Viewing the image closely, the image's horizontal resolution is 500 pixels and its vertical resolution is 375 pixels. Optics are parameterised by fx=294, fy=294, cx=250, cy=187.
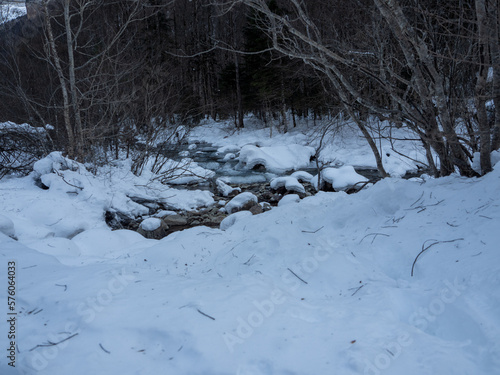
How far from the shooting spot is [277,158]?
45.9 feet

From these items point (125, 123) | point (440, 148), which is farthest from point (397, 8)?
point (125, 123)

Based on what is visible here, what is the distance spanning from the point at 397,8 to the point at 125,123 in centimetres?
933

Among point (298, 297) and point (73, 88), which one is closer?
point (298, 297)

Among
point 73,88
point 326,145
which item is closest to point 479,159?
point 73,88

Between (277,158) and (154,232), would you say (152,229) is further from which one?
(277,158)

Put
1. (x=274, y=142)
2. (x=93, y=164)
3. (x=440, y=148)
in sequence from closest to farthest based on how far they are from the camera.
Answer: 1. (x=440, y=148)
2. (x=93, y=164)
3. (x=274, y=142)

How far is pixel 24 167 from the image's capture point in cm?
845

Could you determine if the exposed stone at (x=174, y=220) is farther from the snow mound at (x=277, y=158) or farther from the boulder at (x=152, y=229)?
the snow mound at (x=277, y=158)

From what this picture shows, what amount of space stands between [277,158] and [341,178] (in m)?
4.93

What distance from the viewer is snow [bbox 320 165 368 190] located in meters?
9.25

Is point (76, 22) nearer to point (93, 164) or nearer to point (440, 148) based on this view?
point (93, 164)

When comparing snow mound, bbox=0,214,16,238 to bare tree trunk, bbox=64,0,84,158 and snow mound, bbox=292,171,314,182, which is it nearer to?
bare tree trunk, bbox=64,0,84,158

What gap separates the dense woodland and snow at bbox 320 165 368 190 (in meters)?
2.22

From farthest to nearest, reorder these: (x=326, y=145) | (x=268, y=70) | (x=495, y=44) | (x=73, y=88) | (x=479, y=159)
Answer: (x=268, y=70)
(x=326, y=145)
(x=73, y=88)
(x=479, y=159)
(x=495, y=44)
